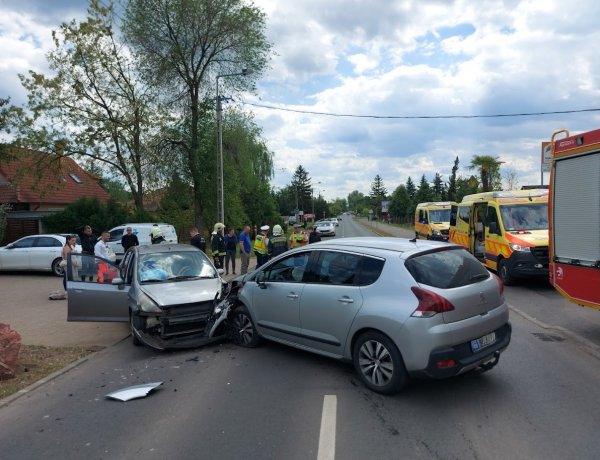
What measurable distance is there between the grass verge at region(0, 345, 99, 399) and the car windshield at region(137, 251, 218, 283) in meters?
1.41

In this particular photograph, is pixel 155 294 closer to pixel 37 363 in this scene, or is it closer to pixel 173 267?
pixel 173 267

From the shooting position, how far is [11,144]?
23953mm

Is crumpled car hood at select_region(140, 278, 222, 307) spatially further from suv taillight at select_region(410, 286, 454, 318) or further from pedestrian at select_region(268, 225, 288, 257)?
pedestrian at select_region(268, 225, 288, 257)

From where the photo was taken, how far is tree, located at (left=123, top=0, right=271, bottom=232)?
85.0 ft

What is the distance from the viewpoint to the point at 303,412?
4410 mm

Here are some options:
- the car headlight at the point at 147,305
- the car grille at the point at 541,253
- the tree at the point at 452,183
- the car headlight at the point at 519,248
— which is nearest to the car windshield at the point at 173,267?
the car headlight at the point at 147,305

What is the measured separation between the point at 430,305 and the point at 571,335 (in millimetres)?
3834

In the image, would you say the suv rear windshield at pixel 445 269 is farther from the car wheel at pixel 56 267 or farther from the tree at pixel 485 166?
the tree at pixel 485 166

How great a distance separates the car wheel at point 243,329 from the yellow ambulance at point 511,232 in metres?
7.12

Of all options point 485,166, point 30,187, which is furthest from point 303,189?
point 30,187

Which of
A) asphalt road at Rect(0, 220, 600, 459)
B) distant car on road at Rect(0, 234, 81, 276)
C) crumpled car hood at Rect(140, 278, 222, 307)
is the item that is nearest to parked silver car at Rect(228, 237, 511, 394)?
asphalt road at Rect(0, 220, 600, 459)

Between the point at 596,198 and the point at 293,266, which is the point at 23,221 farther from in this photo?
the point at 596,198

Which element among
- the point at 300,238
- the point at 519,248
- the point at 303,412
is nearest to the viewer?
the point at 303,412

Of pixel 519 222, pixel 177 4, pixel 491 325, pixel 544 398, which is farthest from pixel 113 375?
pixel 177 4
